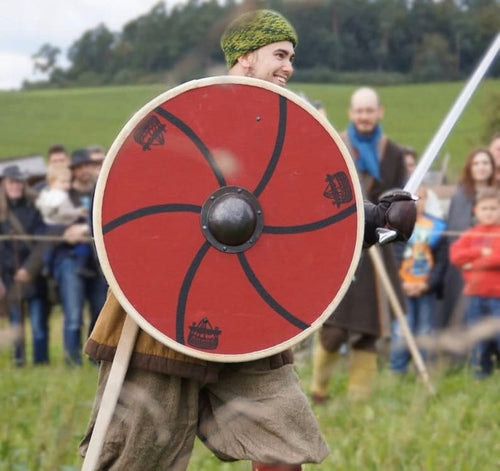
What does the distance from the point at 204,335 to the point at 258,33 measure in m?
0.82

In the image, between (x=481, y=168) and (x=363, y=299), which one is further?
(x=481, y=168)

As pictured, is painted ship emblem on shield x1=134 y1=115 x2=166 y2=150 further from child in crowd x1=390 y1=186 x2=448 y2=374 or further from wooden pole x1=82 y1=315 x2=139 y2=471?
child in crowd x1=390 y1=186 x2=448 y2=374

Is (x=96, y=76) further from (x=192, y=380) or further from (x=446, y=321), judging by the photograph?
(x=446, y=321)

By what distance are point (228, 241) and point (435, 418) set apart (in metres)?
2.35

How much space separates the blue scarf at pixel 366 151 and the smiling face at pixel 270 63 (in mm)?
2780

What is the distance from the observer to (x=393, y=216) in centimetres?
338

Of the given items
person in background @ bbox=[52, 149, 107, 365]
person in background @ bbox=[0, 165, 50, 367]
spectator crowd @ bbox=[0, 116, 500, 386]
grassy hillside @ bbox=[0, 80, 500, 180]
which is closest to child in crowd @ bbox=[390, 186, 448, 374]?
spectator crowd @ bbox=[0, 116, 500, 386]

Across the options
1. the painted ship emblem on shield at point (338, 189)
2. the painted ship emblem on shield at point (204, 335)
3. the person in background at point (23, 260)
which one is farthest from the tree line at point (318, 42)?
the person in background at point (23, 260)

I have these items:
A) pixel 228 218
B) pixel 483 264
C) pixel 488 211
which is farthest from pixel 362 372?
pixel 228 218

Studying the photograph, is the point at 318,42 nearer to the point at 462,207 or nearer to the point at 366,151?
the point at 366,151

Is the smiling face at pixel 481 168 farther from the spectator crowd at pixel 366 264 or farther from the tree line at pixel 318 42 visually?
the tree line at pixel 318 42

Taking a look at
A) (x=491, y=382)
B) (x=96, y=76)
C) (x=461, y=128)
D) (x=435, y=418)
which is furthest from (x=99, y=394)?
(x=461, y=128)

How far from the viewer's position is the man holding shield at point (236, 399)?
3.36 metres

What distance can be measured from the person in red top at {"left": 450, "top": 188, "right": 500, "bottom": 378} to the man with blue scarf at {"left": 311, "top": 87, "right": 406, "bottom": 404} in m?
0.63
